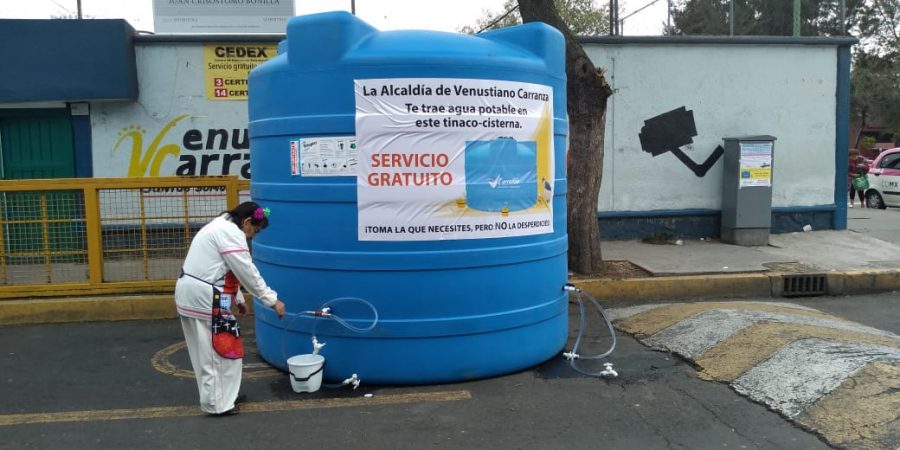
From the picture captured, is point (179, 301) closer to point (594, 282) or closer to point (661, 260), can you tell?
point (594, 282)

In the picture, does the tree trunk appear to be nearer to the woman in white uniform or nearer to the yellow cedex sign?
the yellow cedex sign

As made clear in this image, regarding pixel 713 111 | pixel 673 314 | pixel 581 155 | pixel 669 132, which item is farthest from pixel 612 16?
pixel 673 314

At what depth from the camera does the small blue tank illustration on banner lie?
5316 mm

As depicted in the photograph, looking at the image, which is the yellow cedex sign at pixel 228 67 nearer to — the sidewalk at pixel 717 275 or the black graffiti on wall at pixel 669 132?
the sidewalk at pixel 717 275

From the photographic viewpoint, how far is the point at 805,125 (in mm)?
12203

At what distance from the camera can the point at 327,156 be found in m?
5.24

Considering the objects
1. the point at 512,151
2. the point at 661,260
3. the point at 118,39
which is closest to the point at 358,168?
the point at 512,151

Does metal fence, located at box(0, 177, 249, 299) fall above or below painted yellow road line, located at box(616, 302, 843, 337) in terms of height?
above

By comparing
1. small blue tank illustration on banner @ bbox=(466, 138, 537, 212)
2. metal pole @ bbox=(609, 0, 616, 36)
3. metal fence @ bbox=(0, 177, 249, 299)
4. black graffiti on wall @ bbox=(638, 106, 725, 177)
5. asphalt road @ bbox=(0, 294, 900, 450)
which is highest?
metal pole @ bbox=(609, 0, 616, 36)

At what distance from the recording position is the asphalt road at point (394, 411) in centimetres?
441

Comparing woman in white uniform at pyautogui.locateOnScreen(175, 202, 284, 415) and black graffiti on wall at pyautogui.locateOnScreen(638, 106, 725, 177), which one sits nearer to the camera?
woman in white uniform at pyautogui.locateOnScreen(175, 202, 284, 415)

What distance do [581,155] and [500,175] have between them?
13.5 ft

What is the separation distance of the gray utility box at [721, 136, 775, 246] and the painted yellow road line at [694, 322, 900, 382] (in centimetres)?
523

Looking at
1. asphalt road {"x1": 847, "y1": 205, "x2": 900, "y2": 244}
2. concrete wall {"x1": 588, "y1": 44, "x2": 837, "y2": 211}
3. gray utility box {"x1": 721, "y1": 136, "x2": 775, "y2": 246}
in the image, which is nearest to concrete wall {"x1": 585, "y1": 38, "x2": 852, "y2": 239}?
concrete wall {"x1": 588, "y1": 44, "x2": 837, "y2": 211}
